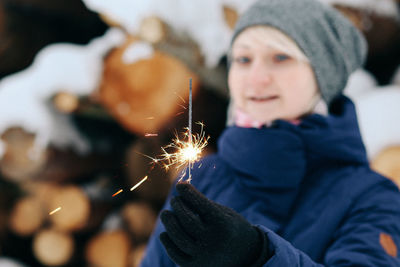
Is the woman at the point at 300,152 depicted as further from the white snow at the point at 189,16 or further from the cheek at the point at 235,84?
the white snow at the point at 189,16

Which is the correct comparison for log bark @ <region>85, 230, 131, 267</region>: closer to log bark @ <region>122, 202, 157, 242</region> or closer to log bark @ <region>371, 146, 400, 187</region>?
log bark @ <region>122, 202, 157, 242</region>

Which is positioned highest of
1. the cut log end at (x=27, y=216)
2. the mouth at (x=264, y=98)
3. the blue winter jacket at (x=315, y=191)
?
the mouth at (x=264, y=98)

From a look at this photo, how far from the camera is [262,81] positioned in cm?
83

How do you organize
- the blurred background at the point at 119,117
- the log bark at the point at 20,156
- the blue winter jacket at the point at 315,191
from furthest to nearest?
the log bark at the point at 20,156, the blurred background at the point at 119,117, the blue winter jacket at the point at 315,191

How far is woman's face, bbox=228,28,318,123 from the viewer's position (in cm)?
84

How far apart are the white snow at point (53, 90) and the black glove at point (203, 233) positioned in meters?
1.23

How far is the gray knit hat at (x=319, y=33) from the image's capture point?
0.88 m

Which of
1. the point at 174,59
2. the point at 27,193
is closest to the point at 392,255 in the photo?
the point at 174,59

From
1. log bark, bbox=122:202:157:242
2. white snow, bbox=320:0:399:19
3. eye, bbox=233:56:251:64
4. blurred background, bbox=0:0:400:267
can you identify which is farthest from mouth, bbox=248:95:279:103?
log bark, bbox=122:202:157:242

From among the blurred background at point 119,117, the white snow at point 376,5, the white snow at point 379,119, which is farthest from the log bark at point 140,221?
the white snow at point 376,5

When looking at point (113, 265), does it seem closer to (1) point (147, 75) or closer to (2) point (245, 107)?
(1) point (147, 75)

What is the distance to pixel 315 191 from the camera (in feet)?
2.69

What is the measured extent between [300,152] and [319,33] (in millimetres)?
354

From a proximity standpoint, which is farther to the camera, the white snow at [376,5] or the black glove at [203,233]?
the white snow at [376,5]
